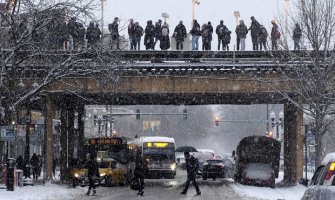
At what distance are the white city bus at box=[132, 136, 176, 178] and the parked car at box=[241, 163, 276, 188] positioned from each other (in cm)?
792

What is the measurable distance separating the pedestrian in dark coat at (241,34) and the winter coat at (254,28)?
0.41 metres

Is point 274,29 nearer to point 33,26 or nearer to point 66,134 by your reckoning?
point 33,26

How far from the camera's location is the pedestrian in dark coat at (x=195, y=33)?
39875 millimetres

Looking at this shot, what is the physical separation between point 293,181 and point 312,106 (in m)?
11.4

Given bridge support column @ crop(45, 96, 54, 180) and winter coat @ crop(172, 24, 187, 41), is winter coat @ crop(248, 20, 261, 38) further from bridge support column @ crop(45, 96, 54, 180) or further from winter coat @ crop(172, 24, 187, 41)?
bridge support column @ crop(45, 96, 54, 180)

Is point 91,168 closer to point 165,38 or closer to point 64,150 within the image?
point 165,38

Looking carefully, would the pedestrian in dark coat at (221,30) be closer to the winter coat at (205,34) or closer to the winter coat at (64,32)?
the winter coat at (205,34)

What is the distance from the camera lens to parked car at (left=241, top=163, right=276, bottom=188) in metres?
42.0

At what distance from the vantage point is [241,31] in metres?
40.5

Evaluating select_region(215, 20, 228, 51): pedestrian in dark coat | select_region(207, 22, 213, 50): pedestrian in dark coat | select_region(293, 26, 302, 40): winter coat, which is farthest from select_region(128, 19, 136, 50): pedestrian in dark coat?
select_region(293, 26, 302, 40): winter coat

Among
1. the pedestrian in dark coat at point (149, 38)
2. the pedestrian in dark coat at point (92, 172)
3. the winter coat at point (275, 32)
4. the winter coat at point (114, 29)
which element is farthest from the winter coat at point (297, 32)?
the pedestrian in dark coat at point (92, 172)

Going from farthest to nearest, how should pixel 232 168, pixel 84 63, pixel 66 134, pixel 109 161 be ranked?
1. pixel 232 168
2. pixel 66 134
3. pixel 109 161
4. pixel 84 63

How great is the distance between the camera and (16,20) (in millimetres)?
31047

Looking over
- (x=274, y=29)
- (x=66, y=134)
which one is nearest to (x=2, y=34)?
(x=274, y=29)
